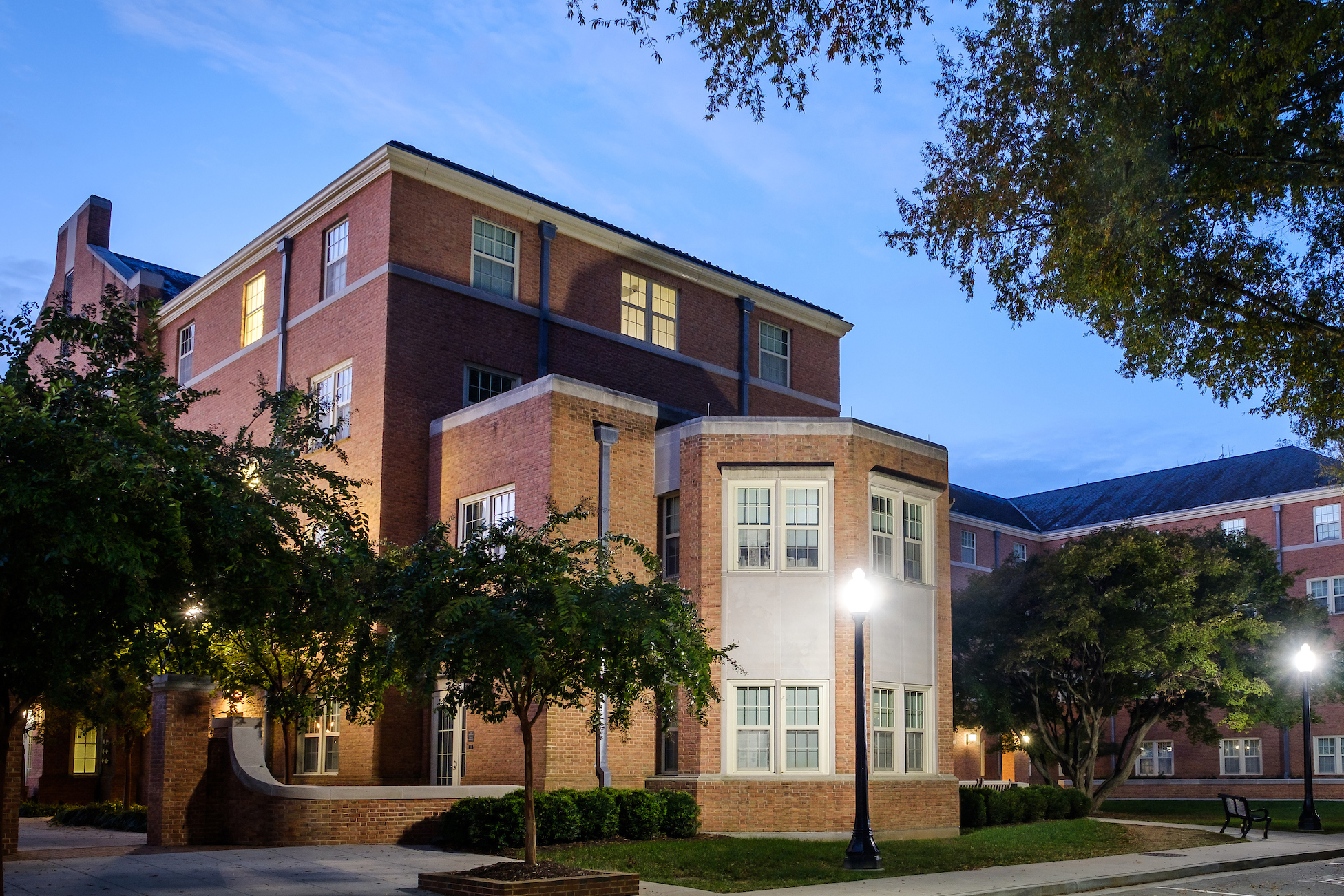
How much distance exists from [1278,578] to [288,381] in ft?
88.2

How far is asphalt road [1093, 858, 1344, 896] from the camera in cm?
1658

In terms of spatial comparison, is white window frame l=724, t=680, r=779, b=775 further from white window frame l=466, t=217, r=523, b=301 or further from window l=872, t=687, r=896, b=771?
white window frame l=466, t=217, r=523, b=301

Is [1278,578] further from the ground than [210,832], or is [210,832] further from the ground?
[1278,578]

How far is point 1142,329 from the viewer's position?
53.5ft

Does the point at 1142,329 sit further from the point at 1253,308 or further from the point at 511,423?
the point at 511,423

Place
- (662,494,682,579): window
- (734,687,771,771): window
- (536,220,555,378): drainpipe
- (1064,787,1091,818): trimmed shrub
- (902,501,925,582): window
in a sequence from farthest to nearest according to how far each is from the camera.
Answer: (1064,787,1091,818): trimmed shrub
(536,220,555,378): drainpipe
(902,501,925,582): window
(662,494,682,579): window
(734,687,771,771): window

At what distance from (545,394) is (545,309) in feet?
18.4

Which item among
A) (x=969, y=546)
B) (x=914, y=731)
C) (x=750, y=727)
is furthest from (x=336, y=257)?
(x=969, y=546)

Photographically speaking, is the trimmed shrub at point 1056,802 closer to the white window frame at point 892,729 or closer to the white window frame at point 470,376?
the white window frame at point 892,729

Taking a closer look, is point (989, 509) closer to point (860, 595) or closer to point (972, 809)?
point (972, 809)

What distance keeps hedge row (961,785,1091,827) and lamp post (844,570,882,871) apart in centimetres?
798

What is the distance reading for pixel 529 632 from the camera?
13.8 meters

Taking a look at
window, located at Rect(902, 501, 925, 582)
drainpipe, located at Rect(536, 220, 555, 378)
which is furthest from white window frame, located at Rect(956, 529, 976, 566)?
drainpipe, located at Rect(536, 220, 555, 378)

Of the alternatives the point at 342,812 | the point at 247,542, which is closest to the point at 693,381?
the point at 342,812
